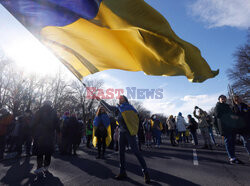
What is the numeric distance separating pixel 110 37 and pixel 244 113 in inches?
175

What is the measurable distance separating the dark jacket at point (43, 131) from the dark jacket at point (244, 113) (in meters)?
5.23

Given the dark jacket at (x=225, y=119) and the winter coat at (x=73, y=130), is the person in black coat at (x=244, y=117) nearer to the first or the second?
the dark jacket at (x=225, y=119)

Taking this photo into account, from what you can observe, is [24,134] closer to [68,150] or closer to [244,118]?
[68,150]

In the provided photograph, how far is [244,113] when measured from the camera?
4.73m

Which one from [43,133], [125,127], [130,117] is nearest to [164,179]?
[125,127]

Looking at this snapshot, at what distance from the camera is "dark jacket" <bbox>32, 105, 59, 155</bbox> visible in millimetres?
3729

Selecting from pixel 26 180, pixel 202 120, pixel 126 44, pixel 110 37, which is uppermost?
pixel 110 37

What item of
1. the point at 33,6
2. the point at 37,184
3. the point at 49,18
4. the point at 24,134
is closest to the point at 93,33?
the point at 49,18

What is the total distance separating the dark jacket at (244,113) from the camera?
462cm

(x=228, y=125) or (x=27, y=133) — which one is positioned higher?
(x=228, y=125)

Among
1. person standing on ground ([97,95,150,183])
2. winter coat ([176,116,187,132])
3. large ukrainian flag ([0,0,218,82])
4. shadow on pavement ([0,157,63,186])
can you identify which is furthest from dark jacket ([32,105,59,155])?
winter coat ([176,116,187,132])

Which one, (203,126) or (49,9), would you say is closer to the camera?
(49,9)

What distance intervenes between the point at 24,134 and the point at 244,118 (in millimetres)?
8605

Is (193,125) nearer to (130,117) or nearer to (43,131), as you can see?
(130,117)
